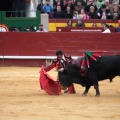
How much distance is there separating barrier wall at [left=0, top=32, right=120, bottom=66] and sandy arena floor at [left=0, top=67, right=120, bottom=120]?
402cm

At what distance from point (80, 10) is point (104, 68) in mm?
8458

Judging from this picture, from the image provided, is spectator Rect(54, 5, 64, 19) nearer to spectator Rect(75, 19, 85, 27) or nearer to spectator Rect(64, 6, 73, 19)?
spectator Rect(64, 6, 73, 19)

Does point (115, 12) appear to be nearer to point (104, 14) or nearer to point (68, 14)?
point (104, 14)

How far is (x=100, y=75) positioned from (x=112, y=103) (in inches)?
45.6

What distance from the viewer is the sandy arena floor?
338 inches

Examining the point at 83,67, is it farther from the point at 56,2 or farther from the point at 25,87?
the point at 56,2

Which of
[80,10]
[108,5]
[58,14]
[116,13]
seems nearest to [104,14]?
[108,5]

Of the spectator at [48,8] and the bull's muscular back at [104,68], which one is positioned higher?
the spectator at [48,8]

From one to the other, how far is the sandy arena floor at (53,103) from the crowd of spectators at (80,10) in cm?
577

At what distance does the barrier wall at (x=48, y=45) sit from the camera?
17.8m

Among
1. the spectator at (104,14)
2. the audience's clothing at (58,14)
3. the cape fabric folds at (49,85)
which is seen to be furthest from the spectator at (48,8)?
the cape fabric folds at (49,85)

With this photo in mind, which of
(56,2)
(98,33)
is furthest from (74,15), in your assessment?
(98,33)

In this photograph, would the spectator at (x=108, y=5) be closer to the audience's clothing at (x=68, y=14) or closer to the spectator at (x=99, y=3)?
the spectator at (x=99, y=3)

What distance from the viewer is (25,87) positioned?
12648mm
